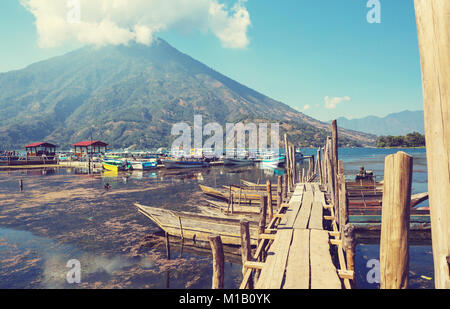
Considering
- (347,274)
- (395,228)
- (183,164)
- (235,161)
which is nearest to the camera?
(395,228)

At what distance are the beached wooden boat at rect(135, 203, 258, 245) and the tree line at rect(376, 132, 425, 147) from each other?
156853 millimetres

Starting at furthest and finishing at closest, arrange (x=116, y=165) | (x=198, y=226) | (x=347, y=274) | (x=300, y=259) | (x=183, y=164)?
(x=183, y=164) < (x=116, y=165) < (x=198, y=226) < (x=300, y=259) < (x=347, y=274)

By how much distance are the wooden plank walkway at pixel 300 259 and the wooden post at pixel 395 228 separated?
Answer: 1754 millimetres

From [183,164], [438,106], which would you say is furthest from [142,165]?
[438,106]

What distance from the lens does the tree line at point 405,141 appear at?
13450 cm

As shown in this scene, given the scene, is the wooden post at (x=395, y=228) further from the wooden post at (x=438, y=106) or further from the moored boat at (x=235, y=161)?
the moored boat at (x=235, y=161)

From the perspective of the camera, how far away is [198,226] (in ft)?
39.6

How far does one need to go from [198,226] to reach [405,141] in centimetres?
16320

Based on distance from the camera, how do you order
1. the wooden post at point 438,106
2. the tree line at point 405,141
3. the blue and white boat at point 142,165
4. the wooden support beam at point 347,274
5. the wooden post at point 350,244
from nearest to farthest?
the wooden post at point 438,106 < the wooden support beam at point 347,274 < the wooden post at point 350,244 < the blue and white boat at point 142,165 < the tree line at point 405,141

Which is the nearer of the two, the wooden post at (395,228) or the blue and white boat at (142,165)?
the wooden post at (395,228)

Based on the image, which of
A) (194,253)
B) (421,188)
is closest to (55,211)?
(194,253)

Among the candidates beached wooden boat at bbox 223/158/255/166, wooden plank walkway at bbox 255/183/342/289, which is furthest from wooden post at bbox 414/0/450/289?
beached wooden boat at bbox 223/158/255/166

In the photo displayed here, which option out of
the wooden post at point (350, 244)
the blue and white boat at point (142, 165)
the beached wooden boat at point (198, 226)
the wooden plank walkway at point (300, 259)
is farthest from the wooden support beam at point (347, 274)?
the blue and white boat at point (142, 165)

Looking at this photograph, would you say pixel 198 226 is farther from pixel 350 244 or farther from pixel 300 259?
pixel 350 244
